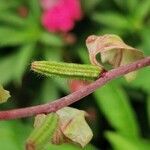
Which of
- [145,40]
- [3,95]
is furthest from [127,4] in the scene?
[3,95]

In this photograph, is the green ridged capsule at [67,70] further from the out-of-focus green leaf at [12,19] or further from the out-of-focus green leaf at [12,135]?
the out-of-focus green leaf at [12,19]

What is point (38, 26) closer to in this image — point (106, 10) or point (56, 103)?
point (106, 10)

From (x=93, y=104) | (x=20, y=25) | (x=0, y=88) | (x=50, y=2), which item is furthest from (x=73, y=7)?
(x=0, y=88)

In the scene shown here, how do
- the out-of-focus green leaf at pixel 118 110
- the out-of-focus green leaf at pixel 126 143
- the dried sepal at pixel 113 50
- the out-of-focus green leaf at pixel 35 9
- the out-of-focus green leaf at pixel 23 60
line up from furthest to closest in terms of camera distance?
1. the out-of-focus green leaf at pixel 35 9
2. the out-of-focus green leaf at pixel 23 60
3. the out-of-focus green leaf at pixel 118 110
4. the out-of-focus green leaf at pixel 126 143
5. the dried sepal at pixel 113 50

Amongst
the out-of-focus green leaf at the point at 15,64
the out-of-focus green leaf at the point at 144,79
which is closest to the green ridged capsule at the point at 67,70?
the out-of-focus green leaf at the point at 144,79

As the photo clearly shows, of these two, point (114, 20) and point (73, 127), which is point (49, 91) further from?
point (73, 127)

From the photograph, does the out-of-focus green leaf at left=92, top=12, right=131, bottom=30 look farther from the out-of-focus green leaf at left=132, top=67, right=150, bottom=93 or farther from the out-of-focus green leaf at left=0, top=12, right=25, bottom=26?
the out-of-focus green leaf at left=132, top=67, right=150, bottom=93

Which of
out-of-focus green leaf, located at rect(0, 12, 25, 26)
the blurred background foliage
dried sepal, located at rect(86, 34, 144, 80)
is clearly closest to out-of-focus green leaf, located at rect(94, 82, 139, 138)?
the blurred background foliage
